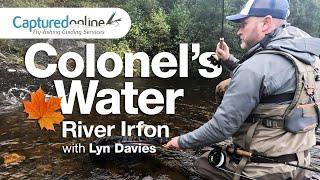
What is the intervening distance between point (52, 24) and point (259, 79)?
11.5 ft

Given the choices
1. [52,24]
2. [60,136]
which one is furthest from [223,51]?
[52,24]

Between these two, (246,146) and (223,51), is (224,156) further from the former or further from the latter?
(223,51)

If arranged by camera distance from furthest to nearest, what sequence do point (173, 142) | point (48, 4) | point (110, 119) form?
point (48, 4)
point (110, 119)
point (173, 142)

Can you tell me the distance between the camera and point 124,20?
576 centimetres

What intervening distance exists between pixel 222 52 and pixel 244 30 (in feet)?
2.49

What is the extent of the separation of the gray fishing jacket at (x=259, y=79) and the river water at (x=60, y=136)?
1.24 m

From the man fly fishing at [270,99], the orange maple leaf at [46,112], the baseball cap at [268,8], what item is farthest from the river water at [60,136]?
the baseball cap at [268,8]

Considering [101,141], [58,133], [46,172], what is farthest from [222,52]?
[58,133]

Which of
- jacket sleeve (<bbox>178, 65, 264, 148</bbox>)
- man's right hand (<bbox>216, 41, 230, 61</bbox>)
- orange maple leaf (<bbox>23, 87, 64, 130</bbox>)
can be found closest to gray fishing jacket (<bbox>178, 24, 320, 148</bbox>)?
jacket sleeve (<bbox>178, 65, 264, 148</bbox>)

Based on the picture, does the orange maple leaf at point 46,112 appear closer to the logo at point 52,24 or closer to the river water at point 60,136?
the river water at point 60,136

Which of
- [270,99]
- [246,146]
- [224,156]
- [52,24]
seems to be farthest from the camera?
[52,24]

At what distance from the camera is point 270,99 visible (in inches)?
81.8

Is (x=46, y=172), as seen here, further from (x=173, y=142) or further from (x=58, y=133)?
(x=173, y=142)

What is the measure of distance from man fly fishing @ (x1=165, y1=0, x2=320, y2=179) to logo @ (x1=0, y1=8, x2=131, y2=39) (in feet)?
9.51
